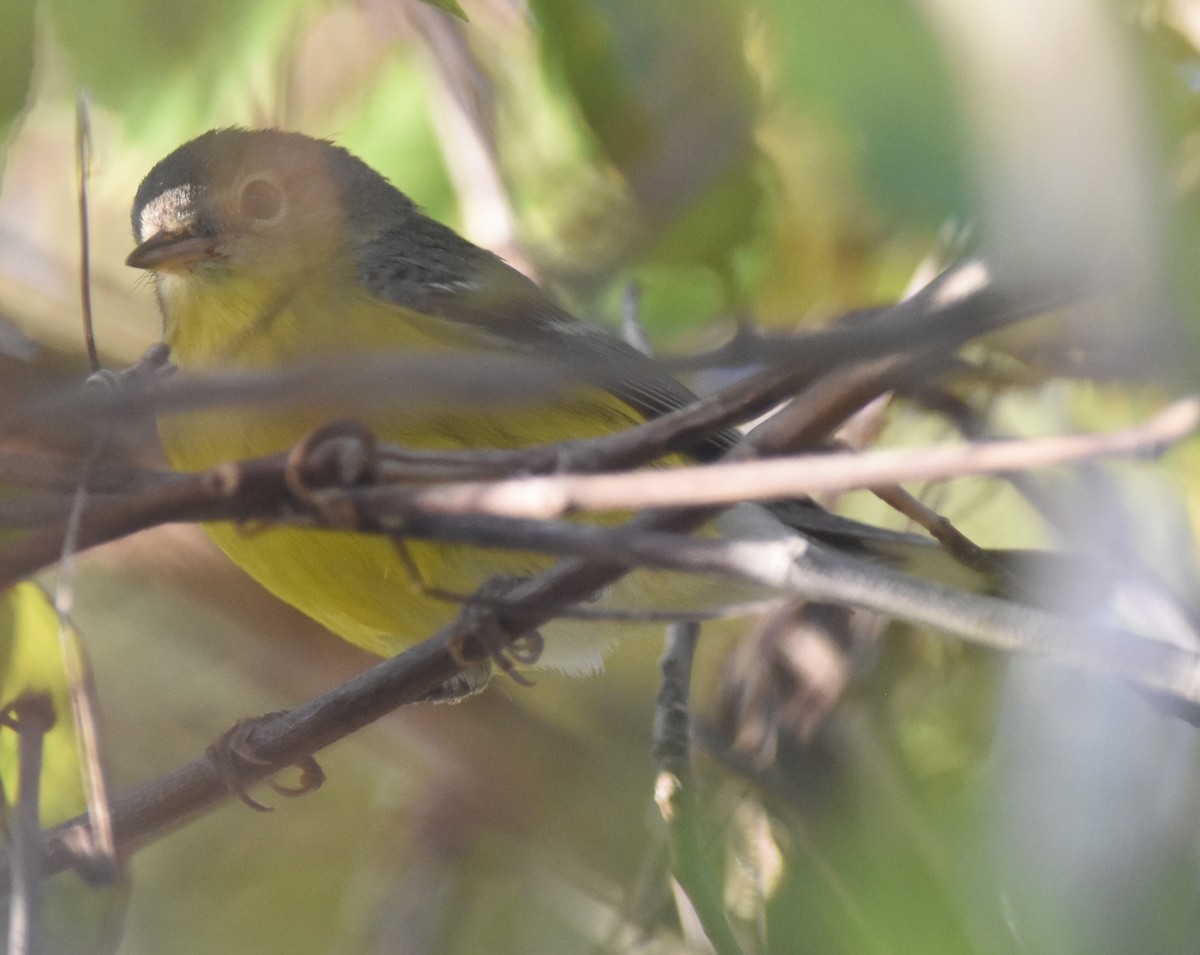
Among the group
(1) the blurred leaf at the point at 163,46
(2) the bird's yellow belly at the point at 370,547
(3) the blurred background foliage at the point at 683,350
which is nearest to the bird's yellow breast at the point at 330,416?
(2) the bird's yellow belly at the point at 370,547

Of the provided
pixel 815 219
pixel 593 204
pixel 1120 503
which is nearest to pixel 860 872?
pixel 1120 503

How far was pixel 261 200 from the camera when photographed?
11.2 ft

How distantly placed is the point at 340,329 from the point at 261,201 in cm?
58

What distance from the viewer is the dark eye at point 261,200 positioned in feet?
11.1

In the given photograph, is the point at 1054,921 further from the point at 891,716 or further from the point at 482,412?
the point at 482,412

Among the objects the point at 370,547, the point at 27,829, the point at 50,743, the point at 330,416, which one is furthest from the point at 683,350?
the point at 27,829

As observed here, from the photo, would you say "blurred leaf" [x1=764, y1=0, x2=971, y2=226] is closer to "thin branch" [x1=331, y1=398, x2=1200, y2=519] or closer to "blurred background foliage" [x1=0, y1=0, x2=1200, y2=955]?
"blurred background foliage" [x1=0, y1=0, x2=1200, y2=955]

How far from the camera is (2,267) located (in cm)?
389

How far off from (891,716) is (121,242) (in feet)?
9.60

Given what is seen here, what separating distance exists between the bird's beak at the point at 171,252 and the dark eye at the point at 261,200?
14cm

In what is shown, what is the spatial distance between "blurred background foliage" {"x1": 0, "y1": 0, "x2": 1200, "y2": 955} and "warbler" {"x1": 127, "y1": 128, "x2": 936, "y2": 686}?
16 cm

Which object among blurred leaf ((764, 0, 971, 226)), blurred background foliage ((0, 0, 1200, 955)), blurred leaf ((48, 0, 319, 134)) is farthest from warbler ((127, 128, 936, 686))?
blurred leaf ((764, 0, 971, 226))

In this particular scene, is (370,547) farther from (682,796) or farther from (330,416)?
(682,796)

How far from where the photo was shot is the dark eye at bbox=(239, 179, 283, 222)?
3.38 metres
